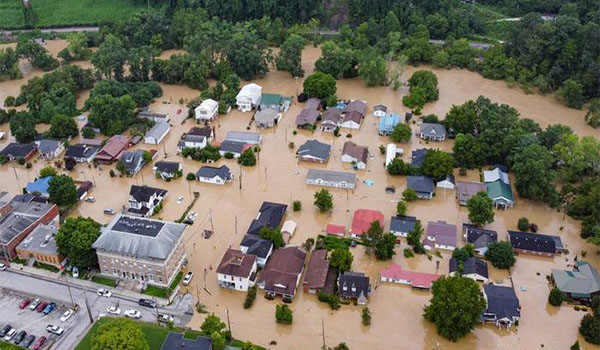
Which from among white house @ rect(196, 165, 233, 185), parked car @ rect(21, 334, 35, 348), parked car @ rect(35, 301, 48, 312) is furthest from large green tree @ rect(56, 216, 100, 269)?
white house @ rect(196, 165, 233, 185)

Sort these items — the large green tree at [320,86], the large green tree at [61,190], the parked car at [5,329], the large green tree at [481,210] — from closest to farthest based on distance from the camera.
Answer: the parked car at [5,329] → the large green tree at [481,210] → the large green tree at [61,190] → the large green tree at [320,86]

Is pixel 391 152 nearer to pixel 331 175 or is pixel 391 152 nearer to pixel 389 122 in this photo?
pixel 389 122

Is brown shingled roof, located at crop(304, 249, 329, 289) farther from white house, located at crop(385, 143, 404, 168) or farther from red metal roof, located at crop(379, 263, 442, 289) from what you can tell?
white house, located at crop(385, 143, 404, 168)

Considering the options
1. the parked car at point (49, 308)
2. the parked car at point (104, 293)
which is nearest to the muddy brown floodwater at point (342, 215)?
the parked car at point (104, 293)

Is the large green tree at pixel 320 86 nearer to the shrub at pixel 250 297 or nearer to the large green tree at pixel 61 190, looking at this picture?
the large green tree at pixel 61 190

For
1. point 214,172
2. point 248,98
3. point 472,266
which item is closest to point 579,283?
point 472,266

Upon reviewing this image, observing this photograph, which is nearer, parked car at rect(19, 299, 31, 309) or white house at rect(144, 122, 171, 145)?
parked car at rect(19, 299, 31, 309)
